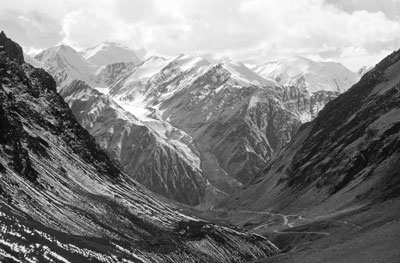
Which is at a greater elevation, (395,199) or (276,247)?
(395,199)

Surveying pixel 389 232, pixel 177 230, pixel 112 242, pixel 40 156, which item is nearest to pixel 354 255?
pixel 389 232

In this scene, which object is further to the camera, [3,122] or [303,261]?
[3,122]

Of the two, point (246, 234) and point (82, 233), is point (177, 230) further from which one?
point (82, 233)

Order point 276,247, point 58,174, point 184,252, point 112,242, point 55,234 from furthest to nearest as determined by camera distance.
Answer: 1. point 276,247
2. point 58,174
3. point 184,252
4. point 112,242
5. point 55,234

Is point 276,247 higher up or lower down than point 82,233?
higher up

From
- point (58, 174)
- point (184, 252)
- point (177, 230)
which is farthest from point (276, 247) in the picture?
point (58, 174)

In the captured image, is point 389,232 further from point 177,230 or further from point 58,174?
point 58,174

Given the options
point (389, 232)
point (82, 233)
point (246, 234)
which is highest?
point (389, 232)

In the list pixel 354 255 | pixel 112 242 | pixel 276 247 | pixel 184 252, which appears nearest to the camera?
pixel 354 255

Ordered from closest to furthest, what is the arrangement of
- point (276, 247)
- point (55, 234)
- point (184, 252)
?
point (55, 234) → point (184, 252) → point (276, 247)
